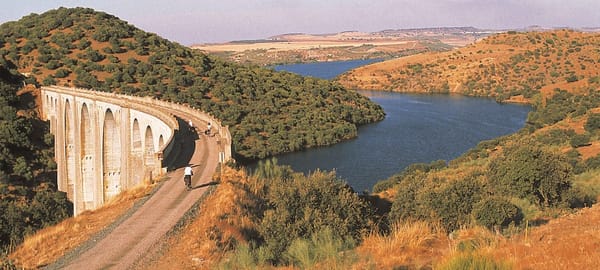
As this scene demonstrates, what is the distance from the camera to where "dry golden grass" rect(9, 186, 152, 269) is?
604 inches

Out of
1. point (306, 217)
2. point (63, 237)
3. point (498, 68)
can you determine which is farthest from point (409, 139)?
point (498, 68)

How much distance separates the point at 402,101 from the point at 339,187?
11052 cm

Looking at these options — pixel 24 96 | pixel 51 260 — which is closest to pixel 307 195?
pixel 51 260

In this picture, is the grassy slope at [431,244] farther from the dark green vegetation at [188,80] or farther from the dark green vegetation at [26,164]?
the dark green vegetation at [188,80]

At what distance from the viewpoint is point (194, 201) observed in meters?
20.2

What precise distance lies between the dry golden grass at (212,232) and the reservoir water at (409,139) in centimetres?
2884

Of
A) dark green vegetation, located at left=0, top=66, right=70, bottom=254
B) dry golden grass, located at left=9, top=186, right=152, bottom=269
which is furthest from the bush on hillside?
dark green vegetation, located at left=0, top=66, right=70, bottom=254

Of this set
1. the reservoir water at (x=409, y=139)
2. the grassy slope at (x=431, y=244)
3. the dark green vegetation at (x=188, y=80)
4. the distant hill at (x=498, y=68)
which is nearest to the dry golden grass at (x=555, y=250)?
the grassy slope at (x=431, y=244)

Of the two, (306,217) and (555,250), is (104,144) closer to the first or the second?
(306,217)

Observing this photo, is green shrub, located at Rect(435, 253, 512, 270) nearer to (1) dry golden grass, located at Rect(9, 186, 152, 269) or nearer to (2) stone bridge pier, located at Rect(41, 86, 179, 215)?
(1) dry golden grass, located at Rect(9, 186, 152, 269)

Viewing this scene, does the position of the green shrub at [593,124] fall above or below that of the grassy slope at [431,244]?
below

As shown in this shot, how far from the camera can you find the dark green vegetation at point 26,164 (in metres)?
40.5

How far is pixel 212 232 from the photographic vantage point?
1620cm

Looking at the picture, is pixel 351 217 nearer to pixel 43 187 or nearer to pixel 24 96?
pixel 43 187
